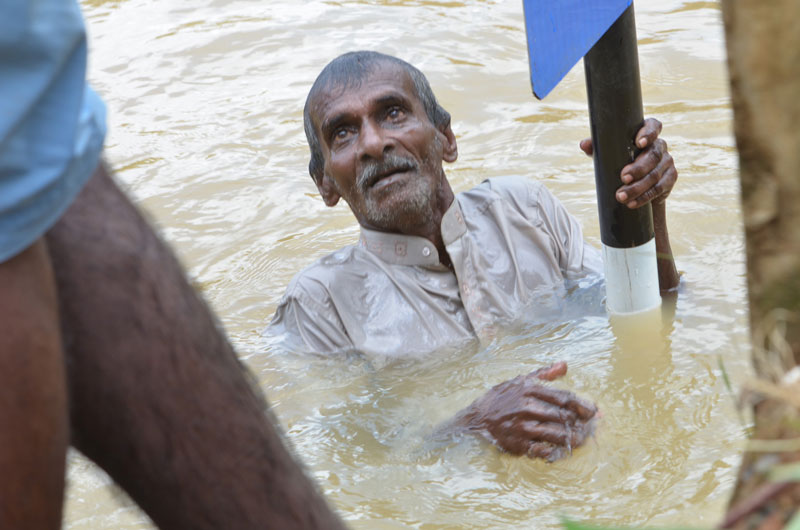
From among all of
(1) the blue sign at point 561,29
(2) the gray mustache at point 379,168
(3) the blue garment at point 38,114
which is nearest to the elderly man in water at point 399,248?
(2) the gray mustache at point 379,168

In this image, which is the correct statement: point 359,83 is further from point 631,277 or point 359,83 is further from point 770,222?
point 770,222

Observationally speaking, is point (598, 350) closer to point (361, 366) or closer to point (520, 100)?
point (361, 366)

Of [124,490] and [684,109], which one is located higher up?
[124,490]

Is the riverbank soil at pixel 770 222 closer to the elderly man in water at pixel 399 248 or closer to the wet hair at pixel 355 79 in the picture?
the elderly man in water at pixel 399 248

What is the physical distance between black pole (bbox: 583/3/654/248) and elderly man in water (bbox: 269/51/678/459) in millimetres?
769

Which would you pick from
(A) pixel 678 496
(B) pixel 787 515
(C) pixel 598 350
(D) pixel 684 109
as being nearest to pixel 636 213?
(A) pixel 678 496

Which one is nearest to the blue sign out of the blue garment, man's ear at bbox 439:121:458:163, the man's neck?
the blue garment

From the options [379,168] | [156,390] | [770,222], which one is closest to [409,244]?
[379,168]

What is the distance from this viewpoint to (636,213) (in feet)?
8.70

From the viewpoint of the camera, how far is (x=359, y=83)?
3.62 meters

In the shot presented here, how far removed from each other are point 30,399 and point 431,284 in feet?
8.89

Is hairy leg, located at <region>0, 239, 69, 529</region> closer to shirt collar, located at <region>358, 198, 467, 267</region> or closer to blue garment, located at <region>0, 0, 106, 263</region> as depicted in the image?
blue garment, located at <region>0, 0, 106, 263</region>

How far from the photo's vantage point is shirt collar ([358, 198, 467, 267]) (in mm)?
3645

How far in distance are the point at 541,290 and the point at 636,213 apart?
3.90 feet
